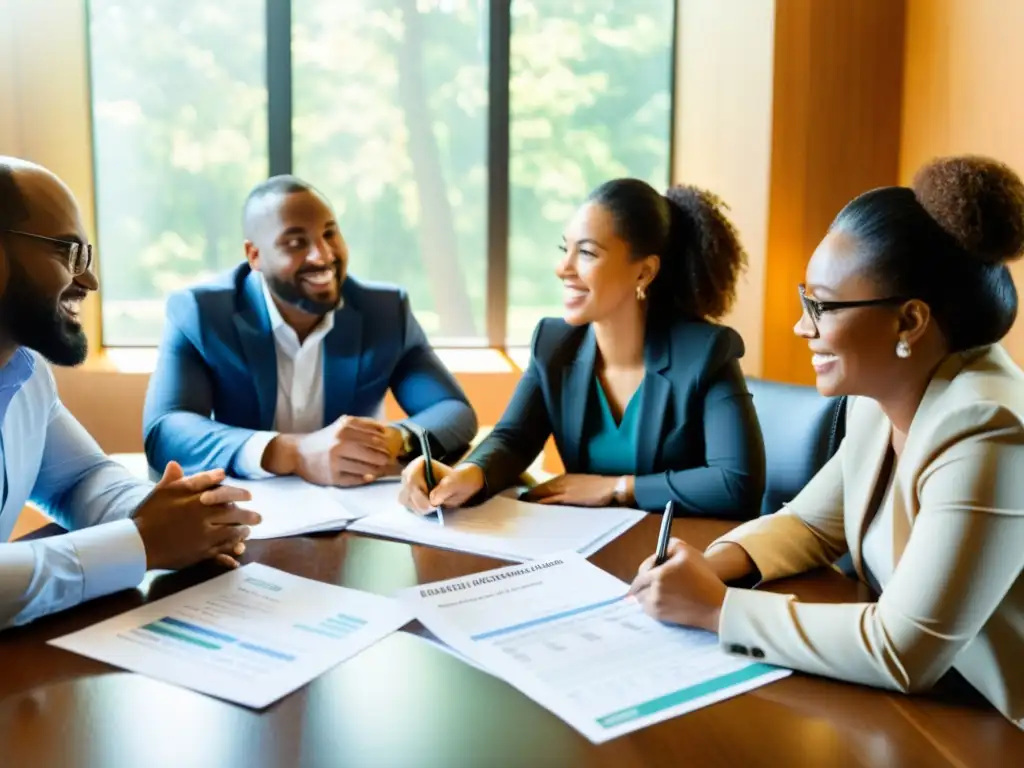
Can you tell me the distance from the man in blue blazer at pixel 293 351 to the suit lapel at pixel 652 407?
1.63 feet

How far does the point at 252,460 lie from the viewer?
1.93 metres

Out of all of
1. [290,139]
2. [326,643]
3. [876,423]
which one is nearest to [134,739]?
[326,643]

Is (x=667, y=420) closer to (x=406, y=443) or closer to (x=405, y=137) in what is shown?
(x=406, y=443)

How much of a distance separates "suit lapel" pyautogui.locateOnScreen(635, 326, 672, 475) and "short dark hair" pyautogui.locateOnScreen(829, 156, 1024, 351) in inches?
31.7

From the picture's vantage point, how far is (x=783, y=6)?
3352 millimetres

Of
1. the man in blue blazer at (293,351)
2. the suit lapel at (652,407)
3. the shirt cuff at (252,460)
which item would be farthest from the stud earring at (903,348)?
the shirt cuff at (252,460)

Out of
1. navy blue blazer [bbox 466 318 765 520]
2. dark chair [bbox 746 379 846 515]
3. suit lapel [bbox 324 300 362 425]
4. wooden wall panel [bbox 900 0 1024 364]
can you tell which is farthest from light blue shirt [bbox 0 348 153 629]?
wooden wall panel [bbox 900 0 1024 364]

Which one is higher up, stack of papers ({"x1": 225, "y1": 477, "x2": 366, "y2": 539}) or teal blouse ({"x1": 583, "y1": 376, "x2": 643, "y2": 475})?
teal blouse ({"x1": 583, "y1": 376, "x2": 643, "y2": 475})

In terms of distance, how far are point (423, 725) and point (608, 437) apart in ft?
3.71

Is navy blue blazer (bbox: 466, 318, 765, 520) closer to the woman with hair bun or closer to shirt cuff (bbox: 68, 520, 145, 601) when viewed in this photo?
the woman with hair bun

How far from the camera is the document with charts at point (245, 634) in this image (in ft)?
3.24

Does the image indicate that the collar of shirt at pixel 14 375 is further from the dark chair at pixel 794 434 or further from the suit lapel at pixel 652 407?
the dark chair at pixel 794 434

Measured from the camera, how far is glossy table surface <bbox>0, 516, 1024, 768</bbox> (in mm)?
840

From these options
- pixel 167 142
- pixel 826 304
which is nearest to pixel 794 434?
pixel 826 304
